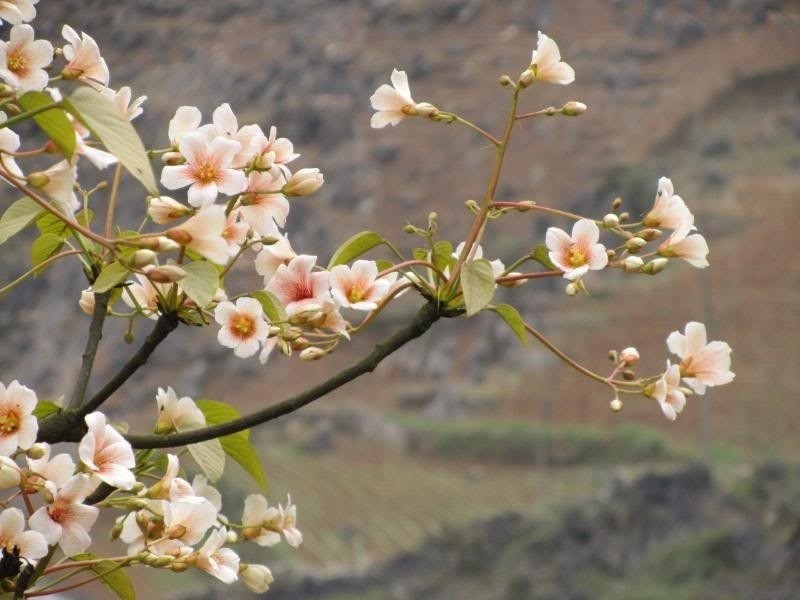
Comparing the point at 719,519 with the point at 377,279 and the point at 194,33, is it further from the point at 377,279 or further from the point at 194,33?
the point at 377,279

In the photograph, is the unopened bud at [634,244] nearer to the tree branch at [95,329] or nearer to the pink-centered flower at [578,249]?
the pink-centered flower at [578,249]

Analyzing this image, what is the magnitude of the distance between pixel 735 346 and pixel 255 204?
33.0 feet

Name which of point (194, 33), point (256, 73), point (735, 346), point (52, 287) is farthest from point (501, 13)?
point (52, 287)

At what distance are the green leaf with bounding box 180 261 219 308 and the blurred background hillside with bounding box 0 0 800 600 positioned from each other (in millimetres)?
5625

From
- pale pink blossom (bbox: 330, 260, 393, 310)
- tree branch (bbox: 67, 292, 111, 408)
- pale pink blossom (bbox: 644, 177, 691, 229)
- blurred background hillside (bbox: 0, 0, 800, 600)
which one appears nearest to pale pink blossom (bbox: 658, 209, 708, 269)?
pale pink blossom (bbox: 644, 177, 691, 229)

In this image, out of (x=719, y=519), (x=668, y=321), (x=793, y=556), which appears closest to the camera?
(x=793, y=556)

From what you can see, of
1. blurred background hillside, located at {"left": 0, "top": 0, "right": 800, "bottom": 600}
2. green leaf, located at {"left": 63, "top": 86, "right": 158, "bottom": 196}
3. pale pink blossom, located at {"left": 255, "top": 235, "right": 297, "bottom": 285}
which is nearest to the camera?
green leaf, located at {"left": 63, "top": 86, "right": 158, "bottom": 196}

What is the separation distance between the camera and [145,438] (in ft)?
1.50

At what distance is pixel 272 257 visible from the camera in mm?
490

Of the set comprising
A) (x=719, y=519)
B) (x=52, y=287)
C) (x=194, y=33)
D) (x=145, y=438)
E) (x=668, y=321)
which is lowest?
(x=668, y=321)

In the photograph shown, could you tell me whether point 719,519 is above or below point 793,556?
below

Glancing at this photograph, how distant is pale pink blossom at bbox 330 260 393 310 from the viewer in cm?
46

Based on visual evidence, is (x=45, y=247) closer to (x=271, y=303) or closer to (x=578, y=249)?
(x=271, y=303)

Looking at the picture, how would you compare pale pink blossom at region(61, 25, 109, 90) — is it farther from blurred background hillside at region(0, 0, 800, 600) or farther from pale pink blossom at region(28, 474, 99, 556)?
blurred background hillside at region(0, 0, 800, 600)
